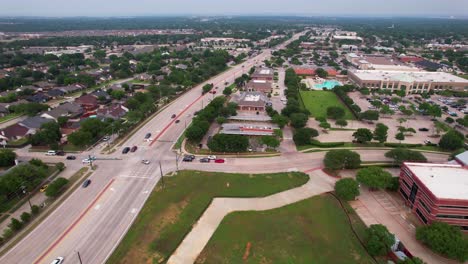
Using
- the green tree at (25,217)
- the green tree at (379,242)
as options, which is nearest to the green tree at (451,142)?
the green tree at (379,242)

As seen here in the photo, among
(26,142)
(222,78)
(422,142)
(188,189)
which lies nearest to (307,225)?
(188,189)

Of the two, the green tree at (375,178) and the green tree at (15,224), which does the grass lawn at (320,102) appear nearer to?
the green tree at (375,178)

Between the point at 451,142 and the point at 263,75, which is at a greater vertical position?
the point at 263,75

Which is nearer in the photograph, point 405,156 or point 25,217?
point 25,217

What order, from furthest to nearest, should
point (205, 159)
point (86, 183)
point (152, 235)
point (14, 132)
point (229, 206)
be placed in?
point (14, 132), point (205, 159), point (86, 183), point (229, 206), point (152, 235)

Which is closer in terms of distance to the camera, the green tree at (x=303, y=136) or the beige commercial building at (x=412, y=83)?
the green tree at (x=303, y=136)

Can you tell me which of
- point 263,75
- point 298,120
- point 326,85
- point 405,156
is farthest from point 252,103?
point 326,85

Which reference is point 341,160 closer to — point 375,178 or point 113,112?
point 375,178
